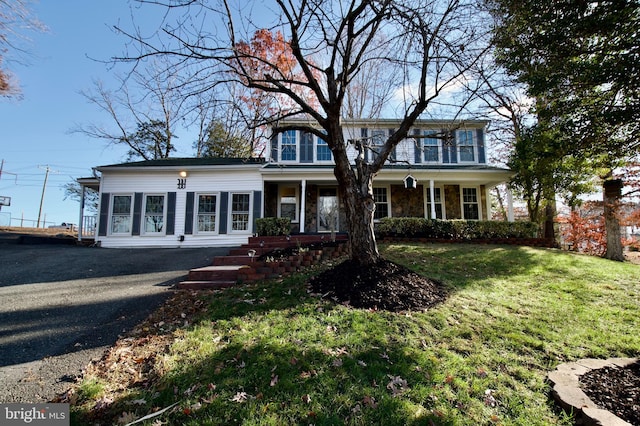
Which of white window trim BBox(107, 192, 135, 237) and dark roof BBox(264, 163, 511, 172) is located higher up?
dark roof BBox(264, 163, 511, 172)

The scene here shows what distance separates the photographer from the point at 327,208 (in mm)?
13680

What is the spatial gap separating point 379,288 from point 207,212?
961 cm

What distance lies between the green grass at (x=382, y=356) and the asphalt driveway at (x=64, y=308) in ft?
2.82

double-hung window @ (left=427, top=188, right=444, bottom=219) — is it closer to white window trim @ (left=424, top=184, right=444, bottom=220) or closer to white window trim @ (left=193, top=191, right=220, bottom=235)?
white window trim @ (left=424, top=184, right=444, bottom=220)

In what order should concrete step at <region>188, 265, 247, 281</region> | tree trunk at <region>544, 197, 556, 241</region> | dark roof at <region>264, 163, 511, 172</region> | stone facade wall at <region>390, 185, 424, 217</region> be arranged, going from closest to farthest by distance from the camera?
concrete step at <region>188, 265, 247, 281</region>, dark roof at <region>264, 163, 511, 172</region>, tree trunk at <region>544, 197, 556, 241</region>, stone facade wall at <region>390, 185, 424, 217</region>

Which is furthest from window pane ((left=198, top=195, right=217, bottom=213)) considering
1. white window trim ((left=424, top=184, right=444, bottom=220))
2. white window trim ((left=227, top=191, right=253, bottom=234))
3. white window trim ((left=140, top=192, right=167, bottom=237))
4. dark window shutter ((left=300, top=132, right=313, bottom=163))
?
white window trim ((left=424, top=184, right=444, bottom=220))

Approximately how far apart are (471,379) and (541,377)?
79cm

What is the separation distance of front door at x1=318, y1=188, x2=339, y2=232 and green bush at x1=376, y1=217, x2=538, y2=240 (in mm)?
3165

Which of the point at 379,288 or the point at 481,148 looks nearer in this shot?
the point at 379,288

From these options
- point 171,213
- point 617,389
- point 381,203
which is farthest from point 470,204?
point 171,213

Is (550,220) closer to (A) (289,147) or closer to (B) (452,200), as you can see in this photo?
(B) (452,200)

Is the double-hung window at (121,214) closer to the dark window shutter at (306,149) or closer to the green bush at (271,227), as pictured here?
the green bush at (271,227)

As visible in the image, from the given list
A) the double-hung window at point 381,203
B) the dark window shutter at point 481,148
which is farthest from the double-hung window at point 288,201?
the dark window shutter at point 481,148
